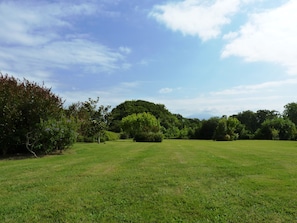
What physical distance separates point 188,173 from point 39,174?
4.48 m

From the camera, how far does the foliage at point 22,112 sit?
477 inches

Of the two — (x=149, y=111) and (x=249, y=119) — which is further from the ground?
(x=149, y=111)

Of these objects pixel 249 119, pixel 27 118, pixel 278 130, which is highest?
pixel 249 119

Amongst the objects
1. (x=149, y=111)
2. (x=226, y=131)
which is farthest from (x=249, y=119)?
(x=149, y=111)

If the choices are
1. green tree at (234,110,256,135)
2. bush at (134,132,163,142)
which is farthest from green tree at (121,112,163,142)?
green tree at (234,110,256,135)

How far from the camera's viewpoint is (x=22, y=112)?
12.7m

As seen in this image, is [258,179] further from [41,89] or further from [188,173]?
[41,89]

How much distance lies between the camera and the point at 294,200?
5.28 metres

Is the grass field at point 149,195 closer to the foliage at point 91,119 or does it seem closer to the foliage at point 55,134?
the foliage at point 55,134

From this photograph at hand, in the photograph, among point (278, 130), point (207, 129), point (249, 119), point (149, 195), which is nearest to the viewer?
point (149, 195)

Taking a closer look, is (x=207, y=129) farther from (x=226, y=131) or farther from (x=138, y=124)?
(x=138, y=124)

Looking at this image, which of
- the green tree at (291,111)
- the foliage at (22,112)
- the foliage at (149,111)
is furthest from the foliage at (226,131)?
the foliage at (22,112)

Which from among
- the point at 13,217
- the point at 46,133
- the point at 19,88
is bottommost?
the point at 13,217

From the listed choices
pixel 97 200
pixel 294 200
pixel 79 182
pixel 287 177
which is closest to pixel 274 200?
pixel 294 200
